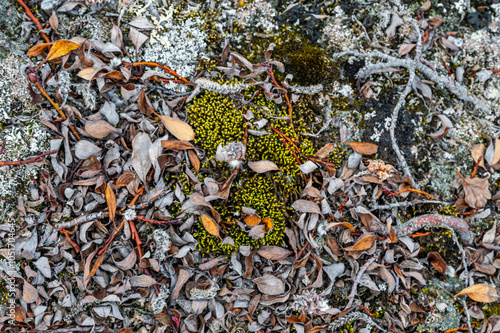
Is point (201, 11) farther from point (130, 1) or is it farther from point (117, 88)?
point (117, 88)

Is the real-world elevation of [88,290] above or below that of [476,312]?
above

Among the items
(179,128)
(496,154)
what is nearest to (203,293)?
(179,128)

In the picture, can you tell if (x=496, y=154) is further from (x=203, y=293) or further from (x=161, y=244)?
(x=161, y=244)

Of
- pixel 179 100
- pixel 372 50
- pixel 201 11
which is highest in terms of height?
pixel 201 11

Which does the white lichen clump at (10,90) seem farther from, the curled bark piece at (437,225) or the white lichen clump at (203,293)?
the curled bark piece at (437,225)

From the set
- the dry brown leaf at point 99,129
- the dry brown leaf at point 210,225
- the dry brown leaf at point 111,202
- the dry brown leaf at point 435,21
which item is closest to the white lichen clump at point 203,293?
the dry brown leaf at point 210,225

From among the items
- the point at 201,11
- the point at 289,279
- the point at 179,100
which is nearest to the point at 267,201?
the point at 289,279

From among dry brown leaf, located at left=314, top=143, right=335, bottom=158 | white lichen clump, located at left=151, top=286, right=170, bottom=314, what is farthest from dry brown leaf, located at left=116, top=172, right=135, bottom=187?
dry brown leaf, located at left=314, top=143, right=335, bottom=158
